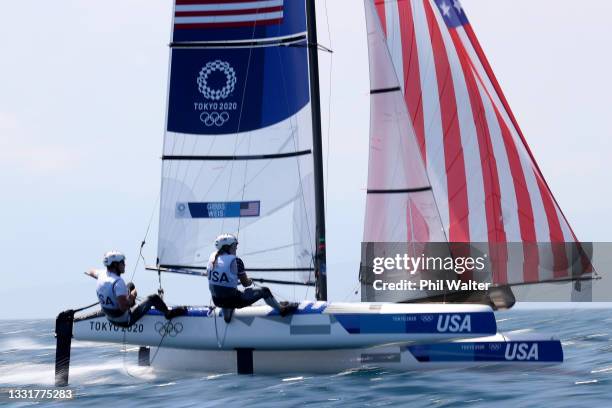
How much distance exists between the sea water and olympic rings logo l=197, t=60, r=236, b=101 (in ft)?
12.9

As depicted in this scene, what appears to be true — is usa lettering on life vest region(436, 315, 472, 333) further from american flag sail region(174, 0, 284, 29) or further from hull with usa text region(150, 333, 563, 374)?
american flag sail region(174, 0, 284, 29)

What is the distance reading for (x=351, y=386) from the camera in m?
12.0

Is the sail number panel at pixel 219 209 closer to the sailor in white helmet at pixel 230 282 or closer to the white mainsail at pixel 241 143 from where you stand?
the white mainsail at pixel 241 143

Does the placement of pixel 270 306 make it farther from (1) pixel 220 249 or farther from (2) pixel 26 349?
(2) pixel 26 349

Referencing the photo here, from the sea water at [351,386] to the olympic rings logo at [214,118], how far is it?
352 cm

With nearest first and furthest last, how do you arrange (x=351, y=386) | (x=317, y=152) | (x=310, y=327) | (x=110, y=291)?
(x=351, y=386), (x=310, y=327), (x=110, y=291), (x=317, y=152)

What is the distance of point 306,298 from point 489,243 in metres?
2.79

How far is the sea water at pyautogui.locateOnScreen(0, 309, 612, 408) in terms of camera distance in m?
11.0

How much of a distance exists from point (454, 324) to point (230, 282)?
2812 mm

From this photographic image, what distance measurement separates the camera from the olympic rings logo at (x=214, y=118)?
15211 mm

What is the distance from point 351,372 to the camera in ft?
43.5

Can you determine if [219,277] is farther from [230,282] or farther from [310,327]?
[310,327]

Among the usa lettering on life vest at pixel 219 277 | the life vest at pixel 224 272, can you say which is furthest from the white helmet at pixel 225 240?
the usa lettering on life vest at pixel 219 277

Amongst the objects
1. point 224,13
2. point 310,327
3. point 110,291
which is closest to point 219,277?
point 310,327
